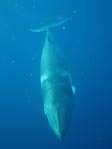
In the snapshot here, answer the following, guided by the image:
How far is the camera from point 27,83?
14406 millimetres

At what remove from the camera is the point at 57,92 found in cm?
403

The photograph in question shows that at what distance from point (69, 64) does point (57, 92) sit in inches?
380

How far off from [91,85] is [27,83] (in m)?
2.76

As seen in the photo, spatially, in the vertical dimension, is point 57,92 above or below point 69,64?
below

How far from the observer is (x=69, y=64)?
13.7 meters

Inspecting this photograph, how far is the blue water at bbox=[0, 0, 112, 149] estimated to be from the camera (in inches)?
557

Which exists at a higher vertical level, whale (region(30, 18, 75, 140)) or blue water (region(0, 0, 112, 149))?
blue water (region(0, 0, 112, 149))

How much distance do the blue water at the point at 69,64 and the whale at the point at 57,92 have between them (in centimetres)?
928

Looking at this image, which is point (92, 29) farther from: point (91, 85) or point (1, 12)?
point (1, 12)

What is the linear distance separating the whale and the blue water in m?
9.28

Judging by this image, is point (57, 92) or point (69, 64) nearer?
point (57, 92)

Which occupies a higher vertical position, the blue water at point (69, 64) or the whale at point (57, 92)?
the blue water at point (69, 64)

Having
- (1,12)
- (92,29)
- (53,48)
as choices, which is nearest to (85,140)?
(92,29)

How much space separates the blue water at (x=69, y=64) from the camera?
1414 cm
